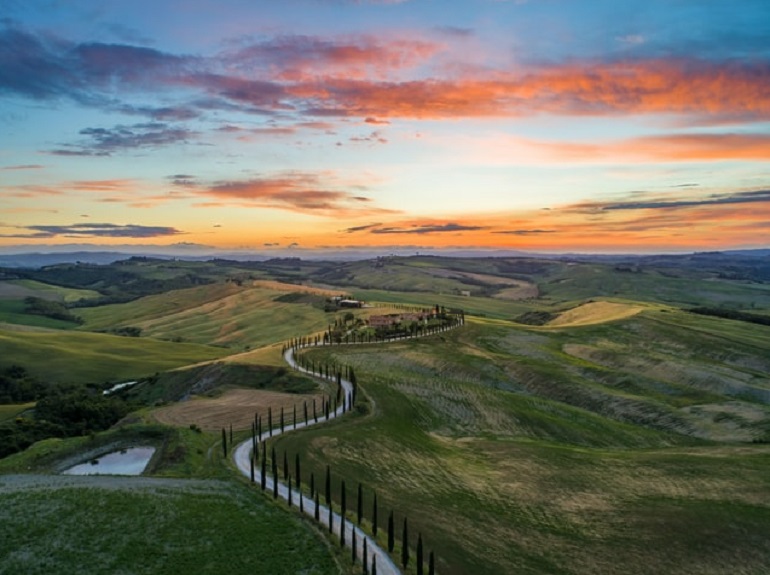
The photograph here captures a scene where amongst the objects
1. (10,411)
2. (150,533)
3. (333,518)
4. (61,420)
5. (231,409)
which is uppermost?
(150,533)

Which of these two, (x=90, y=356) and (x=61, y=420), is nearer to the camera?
(x=61, y=420)

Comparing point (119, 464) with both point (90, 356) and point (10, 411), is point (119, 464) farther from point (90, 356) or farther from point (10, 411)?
point (90, 356)

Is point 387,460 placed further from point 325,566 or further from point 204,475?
point 325,566

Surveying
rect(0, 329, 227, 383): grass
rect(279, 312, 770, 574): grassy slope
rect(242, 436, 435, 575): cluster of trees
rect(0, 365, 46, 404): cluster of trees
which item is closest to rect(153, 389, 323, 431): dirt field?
rect(279, 312, 770, 574): grassy slope

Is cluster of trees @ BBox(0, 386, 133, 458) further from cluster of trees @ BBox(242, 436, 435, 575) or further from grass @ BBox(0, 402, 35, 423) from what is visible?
cluster of trees @ BBox(242, 436, 435, 575)

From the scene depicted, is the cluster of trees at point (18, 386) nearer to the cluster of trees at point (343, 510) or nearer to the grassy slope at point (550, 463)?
the grassy slope at point (550, 463)

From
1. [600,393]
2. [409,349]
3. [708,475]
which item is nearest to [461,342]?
[409,349]

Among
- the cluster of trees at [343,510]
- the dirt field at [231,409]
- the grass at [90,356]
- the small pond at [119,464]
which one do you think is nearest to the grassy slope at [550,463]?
the cluster of trees at [343,510]

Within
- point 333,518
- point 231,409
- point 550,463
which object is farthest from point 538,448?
point 231,409
